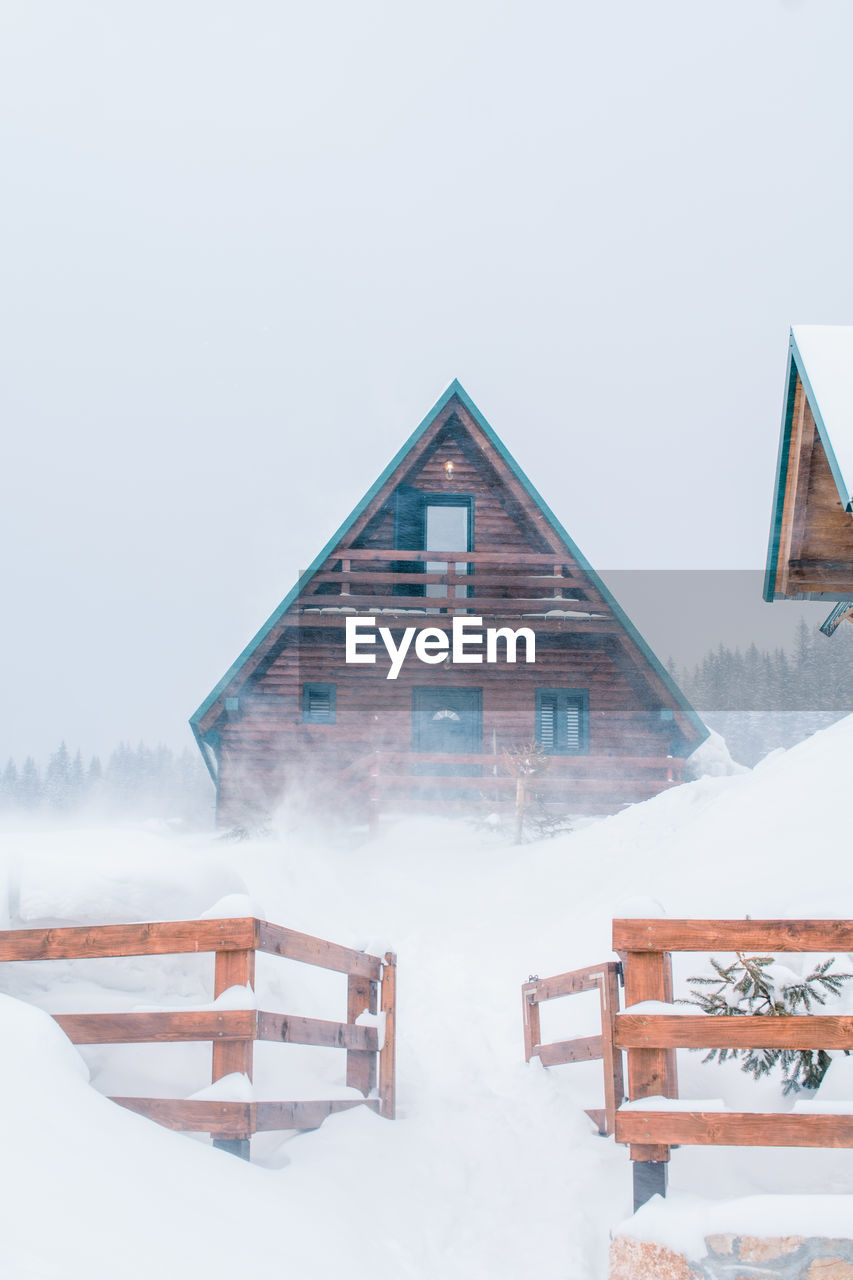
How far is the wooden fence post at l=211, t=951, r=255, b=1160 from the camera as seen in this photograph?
4.62m

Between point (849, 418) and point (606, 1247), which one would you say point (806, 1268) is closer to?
point (606, 1247)

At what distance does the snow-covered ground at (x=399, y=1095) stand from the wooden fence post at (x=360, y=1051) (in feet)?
0.44

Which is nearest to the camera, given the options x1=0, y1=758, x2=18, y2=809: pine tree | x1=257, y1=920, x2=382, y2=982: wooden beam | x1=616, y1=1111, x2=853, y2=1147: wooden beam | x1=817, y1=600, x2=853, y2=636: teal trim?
x1=616, y1=1111, x2=853, y2=1147: wooden beam

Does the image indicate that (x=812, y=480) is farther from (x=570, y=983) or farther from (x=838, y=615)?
(x=570, y=983)

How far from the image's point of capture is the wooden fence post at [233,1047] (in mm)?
4621

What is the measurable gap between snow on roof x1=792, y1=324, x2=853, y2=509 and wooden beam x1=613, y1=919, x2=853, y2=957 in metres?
2.47

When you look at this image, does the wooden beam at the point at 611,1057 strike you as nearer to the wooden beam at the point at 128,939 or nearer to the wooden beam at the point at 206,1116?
the wooden beam at the point at 206,1116

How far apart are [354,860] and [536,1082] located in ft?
26.9

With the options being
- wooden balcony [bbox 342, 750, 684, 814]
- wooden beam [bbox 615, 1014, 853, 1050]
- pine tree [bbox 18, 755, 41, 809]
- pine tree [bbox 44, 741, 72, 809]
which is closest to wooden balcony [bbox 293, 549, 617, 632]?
wooden balcony [bbox 342, 750, 684, 814]

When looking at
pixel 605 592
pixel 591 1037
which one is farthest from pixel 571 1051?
pixel 605 592

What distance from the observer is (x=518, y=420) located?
169 m

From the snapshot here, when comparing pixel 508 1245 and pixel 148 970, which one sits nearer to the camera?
pixel 508 1245

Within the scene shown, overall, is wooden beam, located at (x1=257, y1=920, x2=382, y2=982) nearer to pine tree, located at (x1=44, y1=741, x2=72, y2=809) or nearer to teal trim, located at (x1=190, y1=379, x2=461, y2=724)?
teal trim, located at (x1=190, y1=379, x2=461, y2=724)

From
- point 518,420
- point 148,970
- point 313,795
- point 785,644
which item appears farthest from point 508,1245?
point 518,420
